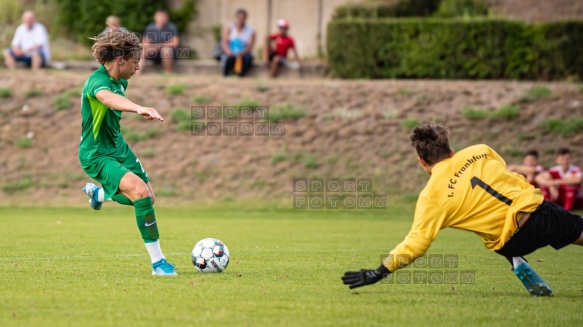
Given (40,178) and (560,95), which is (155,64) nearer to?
(40,178)

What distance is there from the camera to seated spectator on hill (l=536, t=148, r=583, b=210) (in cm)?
1877

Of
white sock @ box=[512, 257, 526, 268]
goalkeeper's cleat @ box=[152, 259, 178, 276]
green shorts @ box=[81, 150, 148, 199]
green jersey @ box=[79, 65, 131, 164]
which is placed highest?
green jersey @ box=[79, 65, 131, 164]

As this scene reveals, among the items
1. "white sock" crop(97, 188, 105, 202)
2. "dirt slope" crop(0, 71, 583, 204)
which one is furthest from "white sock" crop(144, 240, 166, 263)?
"dirt slope" crop(0, 71, 583, 204)

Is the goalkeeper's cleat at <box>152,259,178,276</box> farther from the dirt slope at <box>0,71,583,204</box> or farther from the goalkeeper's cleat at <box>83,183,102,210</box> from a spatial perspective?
the dirt slope at <box>0,71,583,204</box>

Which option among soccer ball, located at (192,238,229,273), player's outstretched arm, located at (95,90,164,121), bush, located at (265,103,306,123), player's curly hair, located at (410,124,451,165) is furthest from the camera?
bush, located at (265,103,306,123)

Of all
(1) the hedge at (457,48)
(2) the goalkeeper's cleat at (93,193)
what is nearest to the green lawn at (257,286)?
(2) the goalkeeper's cleat at (93,193)

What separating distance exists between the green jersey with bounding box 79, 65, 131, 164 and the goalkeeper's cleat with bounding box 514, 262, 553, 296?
4059 mm

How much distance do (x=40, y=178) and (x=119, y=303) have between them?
14853mm

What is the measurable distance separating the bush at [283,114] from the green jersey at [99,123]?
13.9 m

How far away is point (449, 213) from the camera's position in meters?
7.29

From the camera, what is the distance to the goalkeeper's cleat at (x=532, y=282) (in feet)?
25.7

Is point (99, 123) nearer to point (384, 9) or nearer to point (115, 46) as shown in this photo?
point (115, 46)

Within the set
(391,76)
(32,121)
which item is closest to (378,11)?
(391,76)

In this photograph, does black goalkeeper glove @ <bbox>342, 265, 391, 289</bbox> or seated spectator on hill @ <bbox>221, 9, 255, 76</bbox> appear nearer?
black goalkeeper glove @ <bbox>342, 265, 391, 289</bbox>
